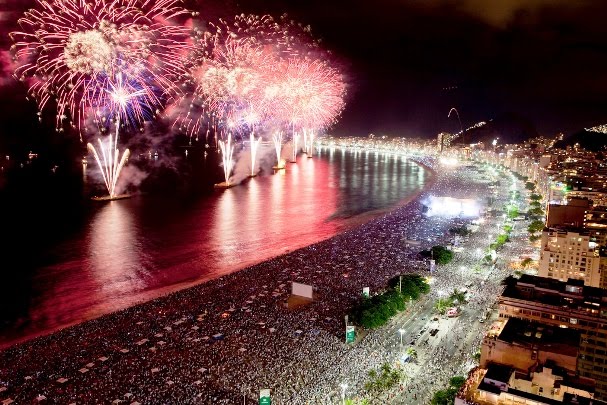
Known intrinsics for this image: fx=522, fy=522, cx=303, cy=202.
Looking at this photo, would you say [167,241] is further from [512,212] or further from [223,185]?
[512,212]

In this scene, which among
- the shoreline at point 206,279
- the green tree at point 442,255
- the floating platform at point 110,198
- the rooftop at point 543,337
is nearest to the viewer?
the rooftop at point 543,337

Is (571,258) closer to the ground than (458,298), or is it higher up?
higher up

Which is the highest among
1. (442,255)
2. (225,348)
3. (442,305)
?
(442,255)

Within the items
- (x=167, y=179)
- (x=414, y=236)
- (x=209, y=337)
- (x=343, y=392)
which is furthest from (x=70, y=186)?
(x=343, y=392)

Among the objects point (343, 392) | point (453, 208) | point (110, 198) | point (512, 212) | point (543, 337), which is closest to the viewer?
point (343, 392)

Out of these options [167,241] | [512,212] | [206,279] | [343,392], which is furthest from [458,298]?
[512,212]

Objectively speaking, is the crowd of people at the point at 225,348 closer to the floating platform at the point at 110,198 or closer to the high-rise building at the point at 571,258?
the high-rise building at the point at 571,258

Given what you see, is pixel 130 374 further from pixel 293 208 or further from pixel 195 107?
pixel 195 107

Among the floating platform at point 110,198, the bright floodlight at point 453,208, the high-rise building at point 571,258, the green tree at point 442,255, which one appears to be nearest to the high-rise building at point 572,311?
the green tree at point 442,255
